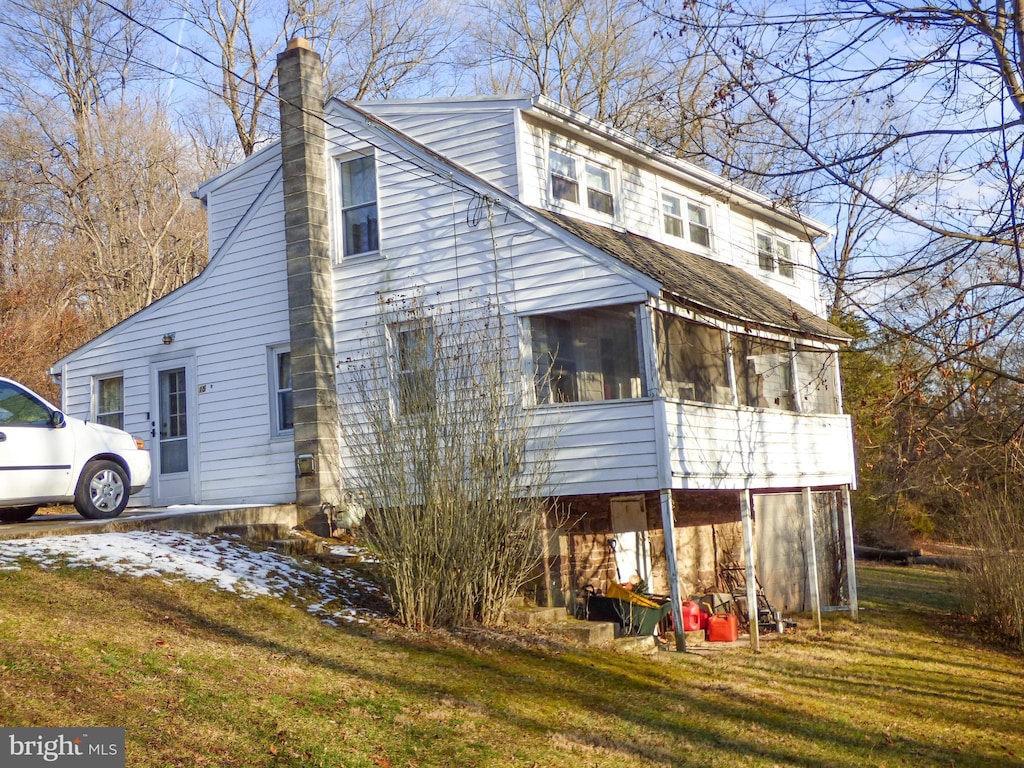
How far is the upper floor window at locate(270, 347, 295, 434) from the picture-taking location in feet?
52.9

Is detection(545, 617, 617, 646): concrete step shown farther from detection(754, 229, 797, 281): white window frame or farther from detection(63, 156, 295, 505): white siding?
detection(754, 229, 797, 281): white window frame

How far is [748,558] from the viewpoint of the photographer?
556 inches

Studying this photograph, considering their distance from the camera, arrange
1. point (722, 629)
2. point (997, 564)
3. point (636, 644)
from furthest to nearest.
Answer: point (997, 564) → point (722, 629) → point (636, 644)

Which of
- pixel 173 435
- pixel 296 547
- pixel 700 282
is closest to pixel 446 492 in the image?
pixel 296 547

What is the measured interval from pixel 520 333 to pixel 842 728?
632 centimetres

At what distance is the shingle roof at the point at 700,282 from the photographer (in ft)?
44.8

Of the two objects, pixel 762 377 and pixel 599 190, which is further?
pixel 762 377

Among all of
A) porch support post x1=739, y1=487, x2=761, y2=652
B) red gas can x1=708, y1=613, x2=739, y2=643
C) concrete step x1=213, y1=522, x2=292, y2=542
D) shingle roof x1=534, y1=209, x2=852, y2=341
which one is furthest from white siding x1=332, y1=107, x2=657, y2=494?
red gas can x1=708, y1=613, x2=739, y2=643

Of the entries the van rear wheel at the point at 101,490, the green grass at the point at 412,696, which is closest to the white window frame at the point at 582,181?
the green grass at the point at 412,696

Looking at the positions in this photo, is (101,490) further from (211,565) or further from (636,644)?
(636,644)

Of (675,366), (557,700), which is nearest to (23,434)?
(557,700)

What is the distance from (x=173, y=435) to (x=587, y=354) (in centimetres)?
720

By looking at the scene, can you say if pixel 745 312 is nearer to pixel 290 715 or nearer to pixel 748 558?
pixel 748 558

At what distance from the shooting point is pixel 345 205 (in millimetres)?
16125
